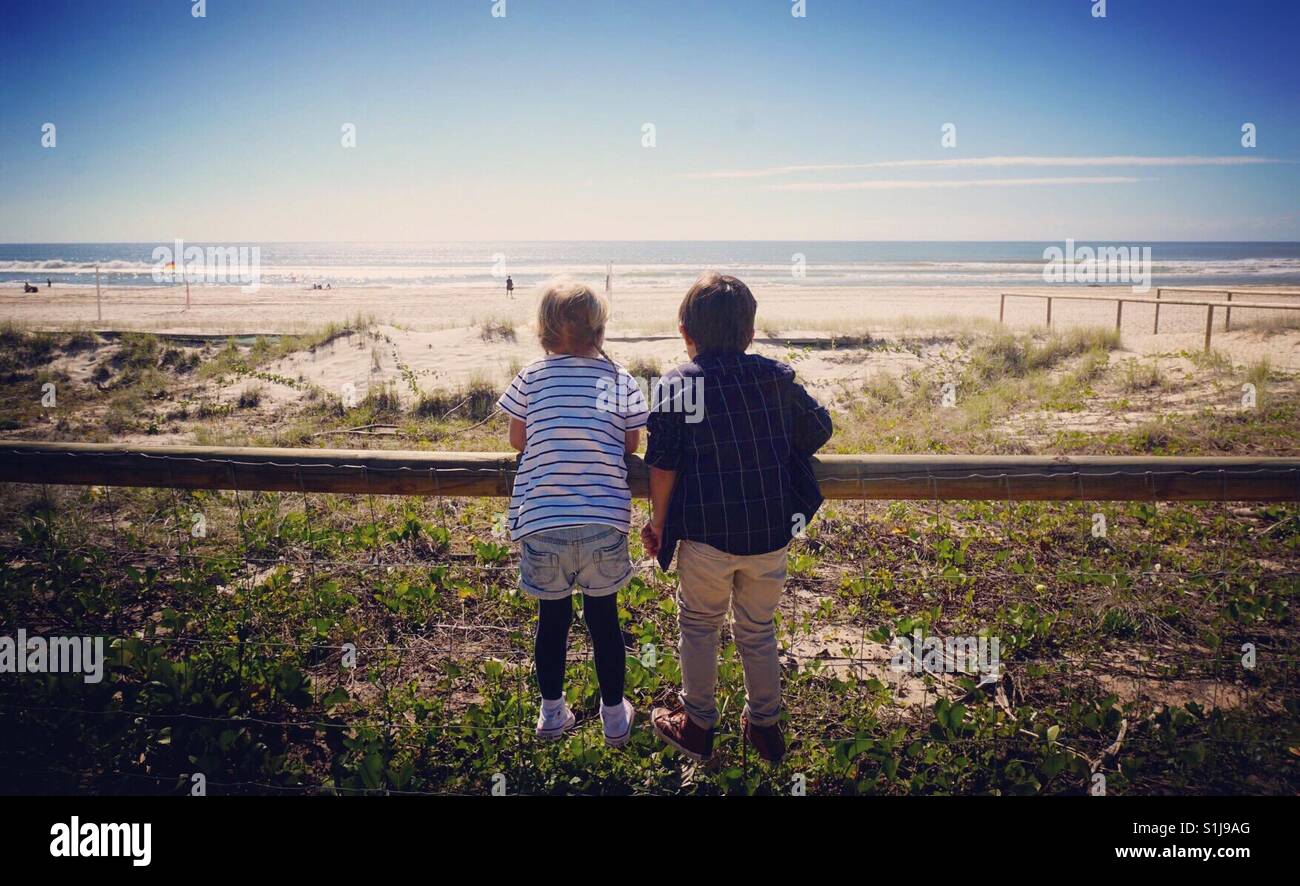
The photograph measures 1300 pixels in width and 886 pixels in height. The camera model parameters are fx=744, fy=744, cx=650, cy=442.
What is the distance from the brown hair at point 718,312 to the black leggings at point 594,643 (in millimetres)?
981

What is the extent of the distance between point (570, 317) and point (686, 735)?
1.56m

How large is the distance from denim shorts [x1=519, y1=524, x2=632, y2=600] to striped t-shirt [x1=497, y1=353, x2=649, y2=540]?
0.05 metres

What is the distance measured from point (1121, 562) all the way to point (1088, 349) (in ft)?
32.9

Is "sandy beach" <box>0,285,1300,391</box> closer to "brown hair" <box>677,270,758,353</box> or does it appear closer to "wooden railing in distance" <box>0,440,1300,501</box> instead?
"brown hair" <box>677,270,758,353</box>

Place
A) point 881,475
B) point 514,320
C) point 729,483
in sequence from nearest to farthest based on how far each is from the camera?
point 729,483 < point 881,475 < point 514,320

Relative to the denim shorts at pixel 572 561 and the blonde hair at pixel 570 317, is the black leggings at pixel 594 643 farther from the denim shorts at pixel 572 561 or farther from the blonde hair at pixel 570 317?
the blonde hair at pixel 570 317

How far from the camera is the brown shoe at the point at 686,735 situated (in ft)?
8.82

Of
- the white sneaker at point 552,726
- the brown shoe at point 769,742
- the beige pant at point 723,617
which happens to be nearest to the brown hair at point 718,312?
the beige pant at point 723,617

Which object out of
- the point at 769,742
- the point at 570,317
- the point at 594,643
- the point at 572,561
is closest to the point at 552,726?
the point at 594,643

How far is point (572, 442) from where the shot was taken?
259 centimetres

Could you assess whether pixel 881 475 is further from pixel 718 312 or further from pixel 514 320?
pixel 514 320

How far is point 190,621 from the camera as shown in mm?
3779
